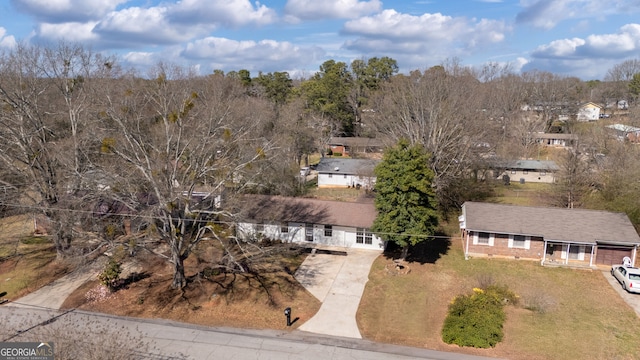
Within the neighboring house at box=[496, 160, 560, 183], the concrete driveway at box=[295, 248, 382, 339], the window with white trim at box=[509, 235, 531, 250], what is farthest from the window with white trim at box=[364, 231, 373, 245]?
the neighboring house at box=[496, 160, 560, 183]

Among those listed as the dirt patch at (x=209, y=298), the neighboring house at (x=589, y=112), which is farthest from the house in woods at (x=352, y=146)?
the neighboring house at (x=589, y=112)

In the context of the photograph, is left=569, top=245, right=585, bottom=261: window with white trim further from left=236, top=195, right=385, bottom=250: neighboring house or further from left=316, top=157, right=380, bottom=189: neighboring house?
left=316, top=157, right=380, bottom=189: neighboring house

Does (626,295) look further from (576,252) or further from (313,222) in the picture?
(313,222)

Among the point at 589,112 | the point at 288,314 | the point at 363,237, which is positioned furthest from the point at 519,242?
the point at 589,112

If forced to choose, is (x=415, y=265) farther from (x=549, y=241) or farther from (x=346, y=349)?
(x=346, y=349)

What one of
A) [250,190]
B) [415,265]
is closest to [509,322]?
[415,265]

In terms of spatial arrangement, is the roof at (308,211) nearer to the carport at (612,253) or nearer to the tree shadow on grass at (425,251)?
the tree shadow on grass at (425,251)

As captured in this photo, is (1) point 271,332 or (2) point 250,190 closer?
(1) point 271,332

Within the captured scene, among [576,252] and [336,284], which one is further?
[576,252]
